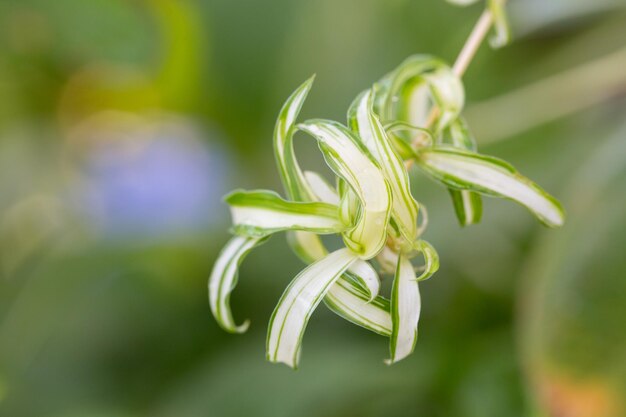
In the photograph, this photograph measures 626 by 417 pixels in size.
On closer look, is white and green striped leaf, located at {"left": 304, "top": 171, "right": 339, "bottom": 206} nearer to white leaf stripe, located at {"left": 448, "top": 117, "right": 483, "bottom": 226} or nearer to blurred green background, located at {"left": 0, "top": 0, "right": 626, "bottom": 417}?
white leaf stripe, located at {"left": 448, "top": 117, "right": 483, "bottom": 226}

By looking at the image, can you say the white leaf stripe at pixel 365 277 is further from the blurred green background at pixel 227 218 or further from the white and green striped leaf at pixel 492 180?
the blurred green background at pixel 227 218

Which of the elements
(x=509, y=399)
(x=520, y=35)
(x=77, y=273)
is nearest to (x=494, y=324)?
(x=509, y=399)

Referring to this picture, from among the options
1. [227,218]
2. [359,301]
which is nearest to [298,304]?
[359,301]

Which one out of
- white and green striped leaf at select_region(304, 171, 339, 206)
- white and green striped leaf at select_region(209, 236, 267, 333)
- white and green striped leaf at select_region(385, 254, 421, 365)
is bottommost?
white and green striped leaf at select_region(385, 254, 421, 365)

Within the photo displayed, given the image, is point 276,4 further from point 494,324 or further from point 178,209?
point 494,324

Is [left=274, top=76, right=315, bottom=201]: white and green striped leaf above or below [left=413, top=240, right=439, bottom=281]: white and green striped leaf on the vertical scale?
above

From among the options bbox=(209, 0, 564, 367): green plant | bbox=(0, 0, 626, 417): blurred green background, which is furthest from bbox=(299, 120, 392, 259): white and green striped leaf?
bbox=(0, 0, 626, 417): blurred green background
